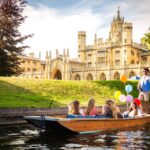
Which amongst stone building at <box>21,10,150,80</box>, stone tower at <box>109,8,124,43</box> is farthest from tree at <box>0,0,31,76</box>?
stone tower at <box>109,8,124,43</box>

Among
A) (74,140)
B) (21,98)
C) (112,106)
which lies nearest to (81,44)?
(21,98)

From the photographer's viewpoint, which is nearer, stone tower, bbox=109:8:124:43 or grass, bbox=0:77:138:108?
grass, bbox=0:77:138:108

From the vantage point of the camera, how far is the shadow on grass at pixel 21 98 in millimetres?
20306

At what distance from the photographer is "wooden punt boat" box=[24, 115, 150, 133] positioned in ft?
41.9

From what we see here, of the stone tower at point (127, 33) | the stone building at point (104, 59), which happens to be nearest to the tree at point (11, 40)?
the stone building at point (104, 59)

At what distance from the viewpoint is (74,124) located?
13.1 meters

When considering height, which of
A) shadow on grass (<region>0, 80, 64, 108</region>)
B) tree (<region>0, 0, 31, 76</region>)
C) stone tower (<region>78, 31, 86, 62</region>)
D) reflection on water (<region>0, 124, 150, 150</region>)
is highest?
stone tower (<region>78, 31, 86, 62</region>)

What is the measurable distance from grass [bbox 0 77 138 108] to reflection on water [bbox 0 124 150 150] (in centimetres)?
709

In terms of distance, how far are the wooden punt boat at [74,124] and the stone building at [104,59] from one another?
6156 centimetres

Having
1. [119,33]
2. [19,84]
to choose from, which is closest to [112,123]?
[19,84]

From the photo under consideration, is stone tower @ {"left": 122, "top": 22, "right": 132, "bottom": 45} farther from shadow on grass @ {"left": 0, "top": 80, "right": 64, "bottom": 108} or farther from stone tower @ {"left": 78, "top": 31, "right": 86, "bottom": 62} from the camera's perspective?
shadow on grass @ {"left": 0, "top": 80, "right": 64, "bottom": 108}

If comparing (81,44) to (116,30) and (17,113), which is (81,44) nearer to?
(116,30)

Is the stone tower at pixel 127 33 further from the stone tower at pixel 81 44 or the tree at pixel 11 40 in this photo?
the tree at pixel 11 40

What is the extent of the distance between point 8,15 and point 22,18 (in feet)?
16.9
